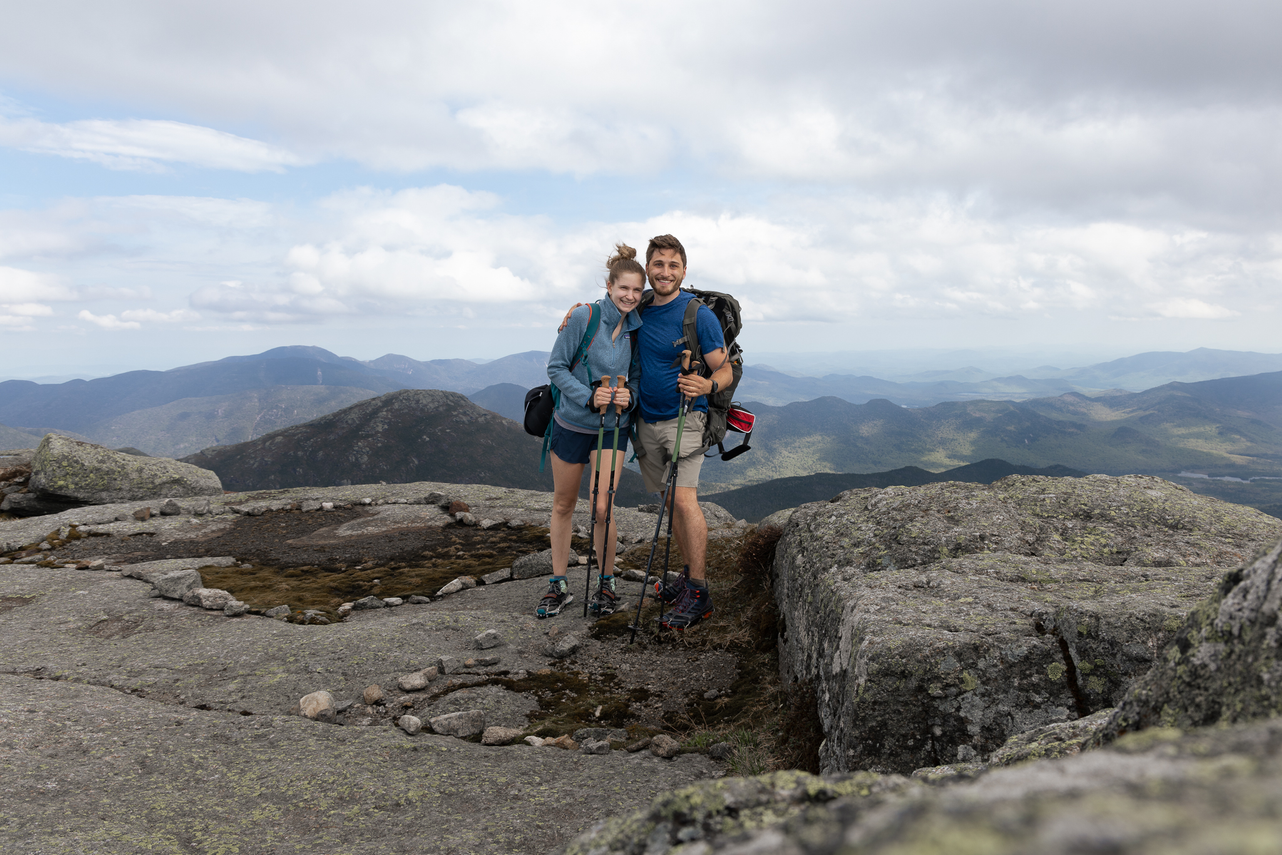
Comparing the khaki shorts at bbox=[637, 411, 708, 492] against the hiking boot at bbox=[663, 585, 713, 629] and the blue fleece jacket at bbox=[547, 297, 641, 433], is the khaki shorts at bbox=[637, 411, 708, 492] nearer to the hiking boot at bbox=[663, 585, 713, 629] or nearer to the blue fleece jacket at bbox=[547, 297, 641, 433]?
the blue fleece jacket at bbox=[547, 297, 641, 433]

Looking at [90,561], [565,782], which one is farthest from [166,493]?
[565,782]

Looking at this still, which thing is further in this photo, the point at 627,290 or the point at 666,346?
the point at 666,346

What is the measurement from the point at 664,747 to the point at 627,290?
5.89m

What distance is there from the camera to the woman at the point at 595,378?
9133 millimetres

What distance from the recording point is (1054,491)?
8.97 metres

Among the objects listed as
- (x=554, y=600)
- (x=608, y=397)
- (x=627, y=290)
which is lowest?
(x=554, y=600)

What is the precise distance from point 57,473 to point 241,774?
25820 millimetres

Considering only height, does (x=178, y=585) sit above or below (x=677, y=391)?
below

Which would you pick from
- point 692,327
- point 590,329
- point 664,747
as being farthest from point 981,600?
point 590,329

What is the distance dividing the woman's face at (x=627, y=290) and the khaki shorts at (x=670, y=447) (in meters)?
1.90

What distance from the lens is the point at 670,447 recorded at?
9734 mm

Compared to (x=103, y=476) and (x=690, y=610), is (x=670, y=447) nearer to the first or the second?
(x=690, y=610)

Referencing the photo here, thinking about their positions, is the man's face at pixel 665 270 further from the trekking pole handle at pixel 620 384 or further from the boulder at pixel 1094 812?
the boulder at pixel 1094 812

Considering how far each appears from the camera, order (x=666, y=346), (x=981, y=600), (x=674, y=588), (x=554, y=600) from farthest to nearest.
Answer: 1. (x=554, y=600)
2. (x=674, y=588)
3. (x=666, y=346)
4. (x=981, y=600)
